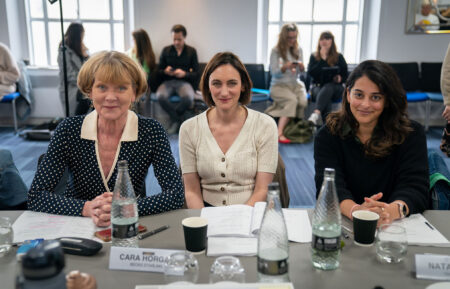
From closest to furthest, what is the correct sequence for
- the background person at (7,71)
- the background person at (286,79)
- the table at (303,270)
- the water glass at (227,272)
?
the water glass at (227,272) → the table at (303,270) → the background person at (7,71) → the background person at (286,79)

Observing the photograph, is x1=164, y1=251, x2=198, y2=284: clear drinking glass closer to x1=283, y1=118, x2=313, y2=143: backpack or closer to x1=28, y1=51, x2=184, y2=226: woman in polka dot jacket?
x1=28, y1=51, x2=184, y2=226: woman in polka dot jacket

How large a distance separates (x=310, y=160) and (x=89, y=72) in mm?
3489

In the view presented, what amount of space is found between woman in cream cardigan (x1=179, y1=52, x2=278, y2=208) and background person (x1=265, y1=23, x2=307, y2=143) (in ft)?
11.9

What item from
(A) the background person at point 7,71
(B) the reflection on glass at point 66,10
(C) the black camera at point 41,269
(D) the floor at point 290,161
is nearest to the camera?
(C) the black camera at point 41,269

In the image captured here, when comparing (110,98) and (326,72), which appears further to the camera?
(326,72)

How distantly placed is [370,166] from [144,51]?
467 cm

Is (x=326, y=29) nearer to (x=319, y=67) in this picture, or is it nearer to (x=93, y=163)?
(x=319, y=67)

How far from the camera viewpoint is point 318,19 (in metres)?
6.73

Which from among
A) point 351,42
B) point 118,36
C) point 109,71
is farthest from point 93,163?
point 351,42

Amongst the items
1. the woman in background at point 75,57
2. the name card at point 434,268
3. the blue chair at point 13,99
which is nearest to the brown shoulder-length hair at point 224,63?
the name card at point 434,268

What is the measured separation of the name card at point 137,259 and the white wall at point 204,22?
5.52m

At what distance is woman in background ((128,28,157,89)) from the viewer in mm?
5906

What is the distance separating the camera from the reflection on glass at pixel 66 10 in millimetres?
6504

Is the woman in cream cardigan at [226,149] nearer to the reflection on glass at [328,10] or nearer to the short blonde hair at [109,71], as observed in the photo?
the short blonde hair at [109,71]
